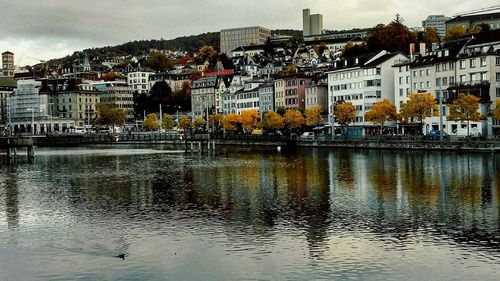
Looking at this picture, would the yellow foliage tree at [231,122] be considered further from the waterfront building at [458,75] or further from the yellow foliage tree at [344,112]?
the waterfront building at [458,75]

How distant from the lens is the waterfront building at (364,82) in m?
105

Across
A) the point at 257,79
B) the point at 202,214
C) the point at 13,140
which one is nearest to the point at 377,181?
the point at 202,214

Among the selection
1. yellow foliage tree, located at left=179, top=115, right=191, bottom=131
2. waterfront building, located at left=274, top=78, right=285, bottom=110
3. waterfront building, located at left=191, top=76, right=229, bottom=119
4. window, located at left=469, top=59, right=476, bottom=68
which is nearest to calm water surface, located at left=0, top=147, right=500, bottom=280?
window, located at left=469, top=59, right=476, bottom=68

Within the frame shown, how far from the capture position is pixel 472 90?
3364 inches

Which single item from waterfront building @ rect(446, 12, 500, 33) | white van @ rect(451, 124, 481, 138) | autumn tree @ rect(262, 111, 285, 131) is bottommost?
white van @ rect(451, 124, 481, 138)

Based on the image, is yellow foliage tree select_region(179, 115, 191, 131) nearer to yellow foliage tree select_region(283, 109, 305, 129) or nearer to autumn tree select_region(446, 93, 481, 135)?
yellow foliage tree select_region(283, 109, 305, 129)

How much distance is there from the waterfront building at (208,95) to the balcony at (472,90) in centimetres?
7936

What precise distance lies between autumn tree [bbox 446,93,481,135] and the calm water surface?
21.2 m

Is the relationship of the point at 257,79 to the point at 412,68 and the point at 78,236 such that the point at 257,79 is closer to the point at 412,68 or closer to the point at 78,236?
the point at 412,68

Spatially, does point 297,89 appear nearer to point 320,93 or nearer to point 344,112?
point 320,93

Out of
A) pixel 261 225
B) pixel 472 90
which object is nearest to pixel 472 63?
pixel 472 90

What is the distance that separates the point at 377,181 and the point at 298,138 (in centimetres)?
5312

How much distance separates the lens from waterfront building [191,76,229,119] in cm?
16500

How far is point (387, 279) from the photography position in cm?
2272
